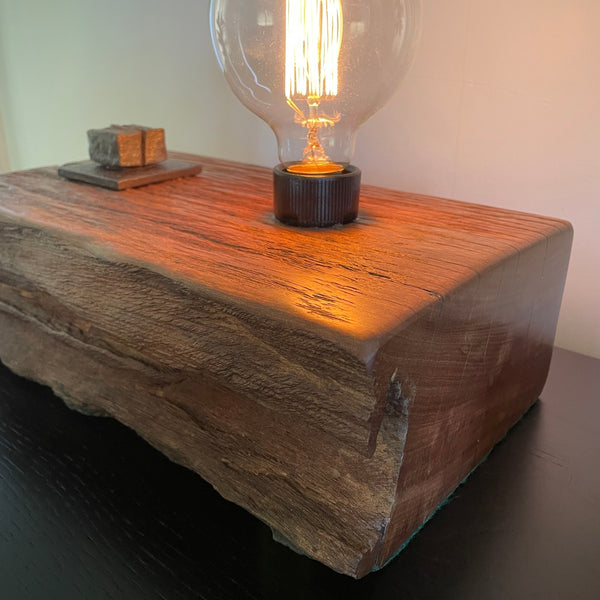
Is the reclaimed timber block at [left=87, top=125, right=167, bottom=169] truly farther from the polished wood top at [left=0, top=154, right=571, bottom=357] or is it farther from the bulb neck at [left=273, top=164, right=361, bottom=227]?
the bulb neck at [left=273, top=164, right=361, bottom=227]

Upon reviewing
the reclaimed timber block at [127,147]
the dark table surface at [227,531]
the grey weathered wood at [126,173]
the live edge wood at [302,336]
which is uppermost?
the reclaimed timber block at [127,147]

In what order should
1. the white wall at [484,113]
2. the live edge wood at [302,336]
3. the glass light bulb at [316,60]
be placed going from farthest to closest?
the white wall at [484,113]
the glass light bulb at [316,60]
the live edge wood at [302,336]

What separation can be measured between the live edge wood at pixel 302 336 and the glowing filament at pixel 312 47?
144 millimetres

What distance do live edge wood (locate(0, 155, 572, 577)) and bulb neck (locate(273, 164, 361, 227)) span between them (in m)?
0.02

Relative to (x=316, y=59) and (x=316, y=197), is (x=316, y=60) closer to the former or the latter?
(x=316, y=59)

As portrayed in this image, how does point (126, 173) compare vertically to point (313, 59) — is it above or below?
below

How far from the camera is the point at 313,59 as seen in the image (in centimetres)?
64

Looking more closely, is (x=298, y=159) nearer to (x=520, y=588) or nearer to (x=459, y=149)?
(x=459, y=149)

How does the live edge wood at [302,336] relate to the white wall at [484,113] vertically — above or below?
below

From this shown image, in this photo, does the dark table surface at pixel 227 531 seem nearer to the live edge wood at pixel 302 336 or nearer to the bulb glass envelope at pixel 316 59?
the live edge wood at pixel 302 336

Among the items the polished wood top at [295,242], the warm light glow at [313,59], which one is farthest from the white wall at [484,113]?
the warm light glow at [313,59]

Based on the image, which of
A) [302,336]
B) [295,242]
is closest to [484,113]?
[295,242]

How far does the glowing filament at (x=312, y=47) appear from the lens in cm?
62

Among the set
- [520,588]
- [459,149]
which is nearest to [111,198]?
[459,149]
